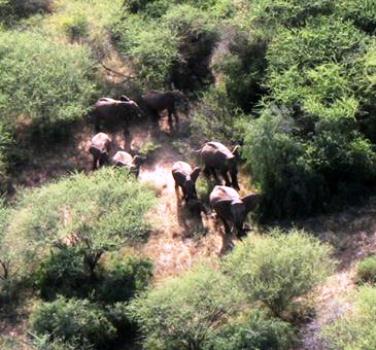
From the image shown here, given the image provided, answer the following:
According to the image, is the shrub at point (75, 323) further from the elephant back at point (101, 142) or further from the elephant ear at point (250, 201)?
the elephant back at point (101, 142)

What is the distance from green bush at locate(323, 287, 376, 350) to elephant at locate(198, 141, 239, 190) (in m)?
8.57

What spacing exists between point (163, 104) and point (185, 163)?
3.73 m

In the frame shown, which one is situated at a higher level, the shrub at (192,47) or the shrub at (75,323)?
the shrub at (192,47)

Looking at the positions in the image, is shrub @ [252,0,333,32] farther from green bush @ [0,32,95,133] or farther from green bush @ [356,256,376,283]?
green bush @ [356,256,376,283]

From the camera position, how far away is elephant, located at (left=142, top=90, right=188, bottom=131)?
3559 centimetres

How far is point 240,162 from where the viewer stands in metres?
33.7

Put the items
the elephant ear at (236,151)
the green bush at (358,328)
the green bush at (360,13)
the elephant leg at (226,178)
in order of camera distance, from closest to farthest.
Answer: the green bush at (358,328) → the elephant leg at (226,178) → the elephant ear at (236,151) → the green bush at (360,13)

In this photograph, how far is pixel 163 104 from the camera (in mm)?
35656

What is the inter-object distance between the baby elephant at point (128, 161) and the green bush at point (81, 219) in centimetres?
283

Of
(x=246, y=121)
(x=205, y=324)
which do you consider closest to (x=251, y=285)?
(x=205, y=324)

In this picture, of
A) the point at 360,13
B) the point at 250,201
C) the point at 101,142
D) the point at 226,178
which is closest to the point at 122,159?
the point at 101,142

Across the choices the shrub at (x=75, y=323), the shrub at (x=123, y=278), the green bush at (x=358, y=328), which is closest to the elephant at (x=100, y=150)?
the shrub at (x=123, y=278)

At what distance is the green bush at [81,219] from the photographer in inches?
1123

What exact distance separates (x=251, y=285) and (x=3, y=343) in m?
7.97
